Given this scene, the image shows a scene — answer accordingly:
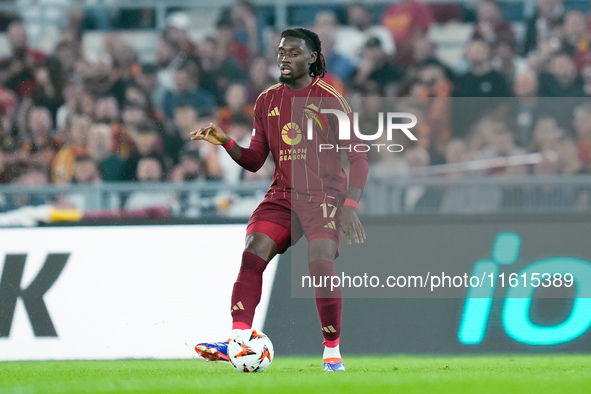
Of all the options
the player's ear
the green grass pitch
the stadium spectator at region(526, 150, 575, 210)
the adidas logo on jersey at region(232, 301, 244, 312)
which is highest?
the player's ear

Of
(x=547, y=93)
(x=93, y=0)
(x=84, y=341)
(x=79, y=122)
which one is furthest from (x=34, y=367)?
(x=93, y=0)

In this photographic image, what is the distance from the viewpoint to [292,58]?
208 inches

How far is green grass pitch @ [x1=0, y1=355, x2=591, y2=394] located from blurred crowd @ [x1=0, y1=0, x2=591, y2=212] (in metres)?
1.97

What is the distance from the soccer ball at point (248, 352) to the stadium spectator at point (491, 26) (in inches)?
239

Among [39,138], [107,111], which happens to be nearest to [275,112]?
[39,138]

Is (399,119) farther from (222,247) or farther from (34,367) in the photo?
(34,367)

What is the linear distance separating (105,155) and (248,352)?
13.5ft

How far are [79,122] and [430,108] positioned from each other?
3.46m

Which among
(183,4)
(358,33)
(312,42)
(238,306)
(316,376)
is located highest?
(183,4)

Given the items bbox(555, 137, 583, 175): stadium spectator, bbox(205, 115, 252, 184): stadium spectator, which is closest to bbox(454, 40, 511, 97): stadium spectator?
bbox(555, 137, 583, 175): stadium spectator

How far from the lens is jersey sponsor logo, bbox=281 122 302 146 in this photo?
5.36 meters

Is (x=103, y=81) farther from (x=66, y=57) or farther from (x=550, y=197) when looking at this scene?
(x=550, y=197)

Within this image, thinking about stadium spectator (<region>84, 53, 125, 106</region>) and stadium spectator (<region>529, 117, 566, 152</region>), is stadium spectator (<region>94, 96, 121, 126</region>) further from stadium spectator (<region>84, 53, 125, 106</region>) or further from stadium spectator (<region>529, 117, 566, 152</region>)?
stadium spectator (<region>529, 117, 566, 152</region>)

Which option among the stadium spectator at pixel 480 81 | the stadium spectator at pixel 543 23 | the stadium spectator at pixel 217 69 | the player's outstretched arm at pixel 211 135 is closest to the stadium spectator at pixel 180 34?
the stadium spectator at pixel 217 69
